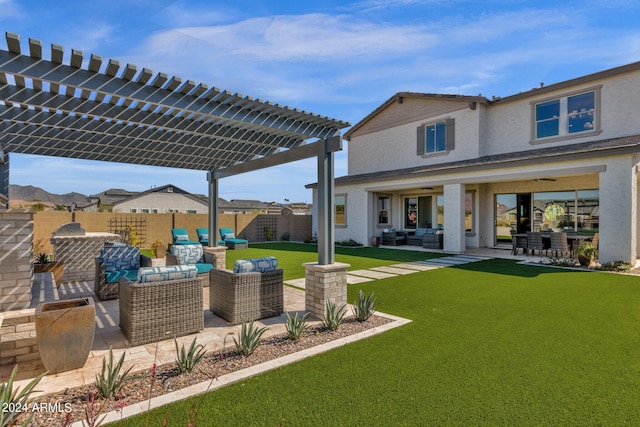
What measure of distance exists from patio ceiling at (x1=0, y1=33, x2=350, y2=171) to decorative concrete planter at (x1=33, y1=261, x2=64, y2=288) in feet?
8.60

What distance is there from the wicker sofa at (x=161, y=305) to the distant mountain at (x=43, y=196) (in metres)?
45.6

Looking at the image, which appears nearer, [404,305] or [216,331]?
[216,331]

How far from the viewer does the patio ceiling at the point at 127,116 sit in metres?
4.16

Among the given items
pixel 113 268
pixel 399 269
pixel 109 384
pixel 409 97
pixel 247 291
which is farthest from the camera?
pixel 409 97

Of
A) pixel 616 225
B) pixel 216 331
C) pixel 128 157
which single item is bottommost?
pixel 216 331

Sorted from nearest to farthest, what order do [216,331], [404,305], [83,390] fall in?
1. [83,390]
2. [216,331]
3. [404,305]

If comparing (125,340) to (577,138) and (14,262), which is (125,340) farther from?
(577,138)

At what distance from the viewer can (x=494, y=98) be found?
15.9 metres

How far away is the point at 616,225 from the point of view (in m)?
9.95

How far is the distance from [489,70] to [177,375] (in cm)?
1276

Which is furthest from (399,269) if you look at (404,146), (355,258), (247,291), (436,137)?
(404,146)

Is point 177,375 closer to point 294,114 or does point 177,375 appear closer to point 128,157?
point 294,114

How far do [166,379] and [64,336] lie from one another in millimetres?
1255

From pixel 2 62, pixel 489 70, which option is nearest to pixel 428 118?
pixel 489 70
